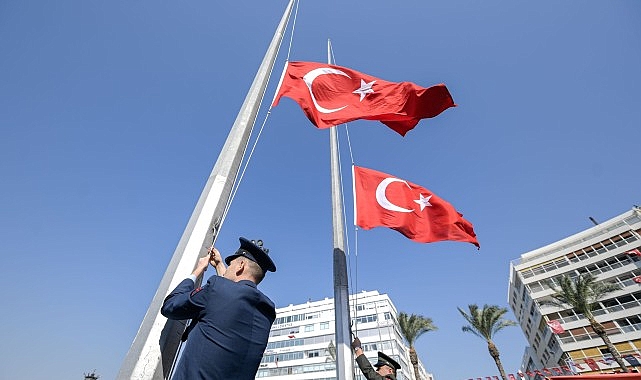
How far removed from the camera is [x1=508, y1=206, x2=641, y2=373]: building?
3256 cm

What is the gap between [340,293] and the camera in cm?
398

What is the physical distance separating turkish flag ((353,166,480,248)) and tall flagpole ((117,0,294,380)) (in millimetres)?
3127

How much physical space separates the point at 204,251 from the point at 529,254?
191 feet

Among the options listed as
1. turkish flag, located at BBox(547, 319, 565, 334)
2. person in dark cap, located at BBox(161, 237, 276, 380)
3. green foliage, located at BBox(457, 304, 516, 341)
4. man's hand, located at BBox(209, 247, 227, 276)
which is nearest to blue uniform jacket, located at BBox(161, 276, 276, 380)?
person in dark cap, located at BBox(161, 237, 276, 380)

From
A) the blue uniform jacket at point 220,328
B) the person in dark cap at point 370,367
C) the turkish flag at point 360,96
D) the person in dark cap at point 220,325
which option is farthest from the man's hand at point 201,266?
the turkish flag at point 360,96

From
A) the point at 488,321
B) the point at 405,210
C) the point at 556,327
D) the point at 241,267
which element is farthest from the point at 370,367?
the point at 556,327

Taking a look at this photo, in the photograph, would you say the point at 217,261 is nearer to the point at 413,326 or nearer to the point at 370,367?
the point at 370,367

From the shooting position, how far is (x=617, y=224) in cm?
3900

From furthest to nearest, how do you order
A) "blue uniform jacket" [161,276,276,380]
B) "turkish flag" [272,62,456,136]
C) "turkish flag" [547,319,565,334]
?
"turkish flag" [547,319,565,334]
"turkish flag" [272,62,456,136]
"blue uniform jacket" [161,276,276,380]

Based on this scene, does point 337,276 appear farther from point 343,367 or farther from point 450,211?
point 450,211

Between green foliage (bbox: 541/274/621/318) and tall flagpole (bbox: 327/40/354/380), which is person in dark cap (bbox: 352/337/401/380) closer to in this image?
tall flagpole (bbox: 327/40/354/380)

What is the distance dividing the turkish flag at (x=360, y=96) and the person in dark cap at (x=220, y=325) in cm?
372

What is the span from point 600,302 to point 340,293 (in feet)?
155

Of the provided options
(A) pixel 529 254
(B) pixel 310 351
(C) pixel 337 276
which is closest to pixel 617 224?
(A) pixel 529 254
